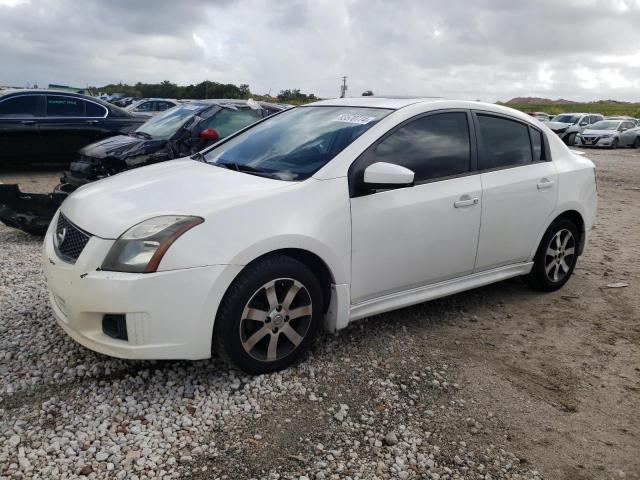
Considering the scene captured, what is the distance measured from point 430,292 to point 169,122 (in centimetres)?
516

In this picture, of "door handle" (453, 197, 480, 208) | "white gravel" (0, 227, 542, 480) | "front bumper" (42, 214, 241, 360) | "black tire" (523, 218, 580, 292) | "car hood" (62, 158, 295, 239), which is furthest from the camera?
"black tire" (523, 218, 580, 292)

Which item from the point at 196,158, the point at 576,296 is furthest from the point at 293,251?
the point at 576,296

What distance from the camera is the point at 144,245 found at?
2.88m

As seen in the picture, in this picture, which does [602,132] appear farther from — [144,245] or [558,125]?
[144,245]

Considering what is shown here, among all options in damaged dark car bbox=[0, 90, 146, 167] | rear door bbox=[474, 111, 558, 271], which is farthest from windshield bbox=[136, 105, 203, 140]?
rear door bbox=[474, 111, 558, 271]

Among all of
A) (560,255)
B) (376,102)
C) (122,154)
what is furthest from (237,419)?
(122,154)

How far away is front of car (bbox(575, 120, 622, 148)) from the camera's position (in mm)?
25062

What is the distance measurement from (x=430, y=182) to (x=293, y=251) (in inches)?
46.1

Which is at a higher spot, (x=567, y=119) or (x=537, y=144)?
(x=567, y=119)

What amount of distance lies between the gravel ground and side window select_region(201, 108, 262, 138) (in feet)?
12.4

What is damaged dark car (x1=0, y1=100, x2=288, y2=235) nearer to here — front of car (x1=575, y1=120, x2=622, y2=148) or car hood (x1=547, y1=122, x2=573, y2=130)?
front of car (x1=575, y1=120, x2=622, y2=148)

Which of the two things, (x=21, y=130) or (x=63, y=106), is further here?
(x=63, y=106)

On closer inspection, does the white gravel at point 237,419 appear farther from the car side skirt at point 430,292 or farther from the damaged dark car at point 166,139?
the damaged dark car at point 166,139

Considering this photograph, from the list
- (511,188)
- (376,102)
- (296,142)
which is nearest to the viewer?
(296,142)
